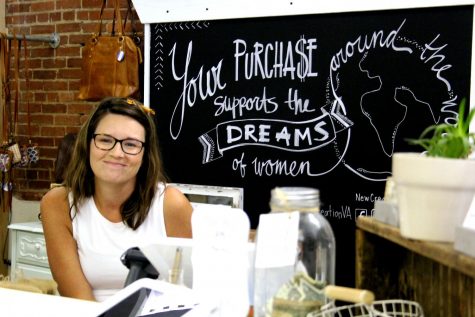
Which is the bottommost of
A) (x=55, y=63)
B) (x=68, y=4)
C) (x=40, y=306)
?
(x=40, y=306)

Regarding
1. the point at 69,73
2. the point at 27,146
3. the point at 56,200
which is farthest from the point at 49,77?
the point at 56,200

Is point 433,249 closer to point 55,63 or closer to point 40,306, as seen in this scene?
point 40,306

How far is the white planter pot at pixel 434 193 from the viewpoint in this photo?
2.71 feet

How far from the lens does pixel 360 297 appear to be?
2.78ft

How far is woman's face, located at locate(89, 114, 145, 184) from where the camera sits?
6.19 ft

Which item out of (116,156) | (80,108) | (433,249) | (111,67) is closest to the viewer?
(433,249)

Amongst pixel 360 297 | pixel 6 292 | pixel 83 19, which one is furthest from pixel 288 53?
pixel 360 297

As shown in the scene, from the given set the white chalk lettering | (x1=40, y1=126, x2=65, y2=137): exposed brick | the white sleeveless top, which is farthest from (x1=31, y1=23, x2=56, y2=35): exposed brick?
the white sleeveless top

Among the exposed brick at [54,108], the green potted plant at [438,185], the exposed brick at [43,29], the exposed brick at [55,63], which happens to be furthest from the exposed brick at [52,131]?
the green potted plant at [438,185]

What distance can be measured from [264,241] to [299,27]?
6.70ft

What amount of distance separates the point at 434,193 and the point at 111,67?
2.55 meters

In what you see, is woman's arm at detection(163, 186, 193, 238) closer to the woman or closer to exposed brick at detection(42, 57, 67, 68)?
the woman

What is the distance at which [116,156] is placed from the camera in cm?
187

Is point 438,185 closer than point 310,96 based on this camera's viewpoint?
Yes
